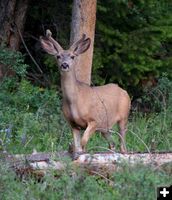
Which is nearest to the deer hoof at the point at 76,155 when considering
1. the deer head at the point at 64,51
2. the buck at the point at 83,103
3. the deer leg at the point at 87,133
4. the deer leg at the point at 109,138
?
the buck at the point at 83,103

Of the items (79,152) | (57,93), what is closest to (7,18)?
(57,93)

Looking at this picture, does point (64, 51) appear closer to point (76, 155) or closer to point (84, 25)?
point (76, 155)

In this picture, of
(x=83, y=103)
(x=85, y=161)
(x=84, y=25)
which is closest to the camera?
(x=85, y=161)

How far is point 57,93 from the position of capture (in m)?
15.5

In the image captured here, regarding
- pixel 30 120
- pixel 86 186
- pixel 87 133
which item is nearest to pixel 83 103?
pixel 87 133

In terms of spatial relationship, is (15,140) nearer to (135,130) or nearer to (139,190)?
(135,130)

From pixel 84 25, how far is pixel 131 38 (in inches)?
61.7

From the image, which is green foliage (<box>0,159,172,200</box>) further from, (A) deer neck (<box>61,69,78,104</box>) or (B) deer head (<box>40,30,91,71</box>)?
(B) deer head (<box>40,30,91,71</box>)

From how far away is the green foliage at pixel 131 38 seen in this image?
1614cm

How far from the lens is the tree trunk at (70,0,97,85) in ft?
48.4

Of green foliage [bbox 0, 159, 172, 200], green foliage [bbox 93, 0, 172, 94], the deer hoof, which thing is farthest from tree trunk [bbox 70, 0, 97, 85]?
green foliage [bbox 0, 159, 172, 200]

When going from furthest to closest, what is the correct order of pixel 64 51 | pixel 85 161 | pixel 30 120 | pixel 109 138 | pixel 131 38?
pixel 131 38 → pixel 30 120 → pixel 109 138 → pixel 64 51 → pixel 85 161

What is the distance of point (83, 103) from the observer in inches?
428

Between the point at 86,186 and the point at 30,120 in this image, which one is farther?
the point at 30,120
